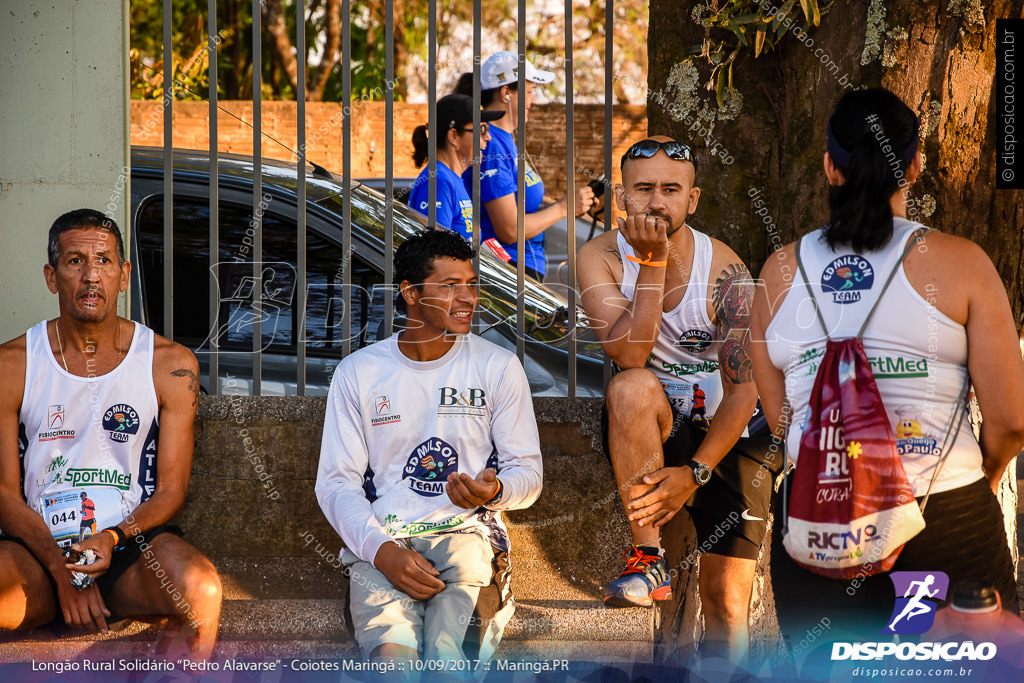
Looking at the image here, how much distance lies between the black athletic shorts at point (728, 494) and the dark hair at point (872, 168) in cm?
103

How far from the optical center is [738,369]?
3.31 meters

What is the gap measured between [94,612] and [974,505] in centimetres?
251

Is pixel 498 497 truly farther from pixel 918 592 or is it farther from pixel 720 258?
pixel 918 592

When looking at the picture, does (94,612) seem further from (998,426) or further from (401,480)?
(998,426)

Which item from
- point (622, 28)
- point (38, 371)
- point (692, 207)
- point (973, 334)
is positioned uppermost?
point (622, 28)

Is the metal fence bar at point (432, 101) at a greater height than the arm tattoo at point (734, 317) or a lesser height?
greater

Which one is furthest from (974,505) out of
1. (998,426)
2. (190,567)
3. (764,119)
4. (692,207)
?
(190,567)

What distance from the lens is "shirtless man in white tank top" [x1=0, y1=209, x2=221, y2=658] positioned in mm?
3156

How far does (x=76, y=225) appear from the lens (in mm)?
3457

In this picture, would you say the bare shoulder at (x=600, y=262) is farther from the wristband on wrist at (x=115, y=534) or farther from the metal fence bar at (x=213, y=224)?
the wristband on wrist at (x=115, y=534)

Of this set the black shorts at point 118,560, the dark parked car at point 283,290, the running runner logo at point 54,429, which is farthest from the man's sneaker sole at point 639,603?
the running runner logo at point 54,429

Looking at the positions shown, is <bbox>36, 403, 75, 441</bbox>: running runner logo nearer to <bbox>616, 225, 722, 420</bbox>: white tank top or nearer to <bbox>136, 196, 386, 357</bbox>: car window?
<bbox>136, 196, 386, 357</bbox>: car window

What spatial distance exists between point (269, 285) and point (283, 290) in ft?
0.19

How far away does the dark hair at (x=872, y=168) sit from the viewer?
2490 mm
